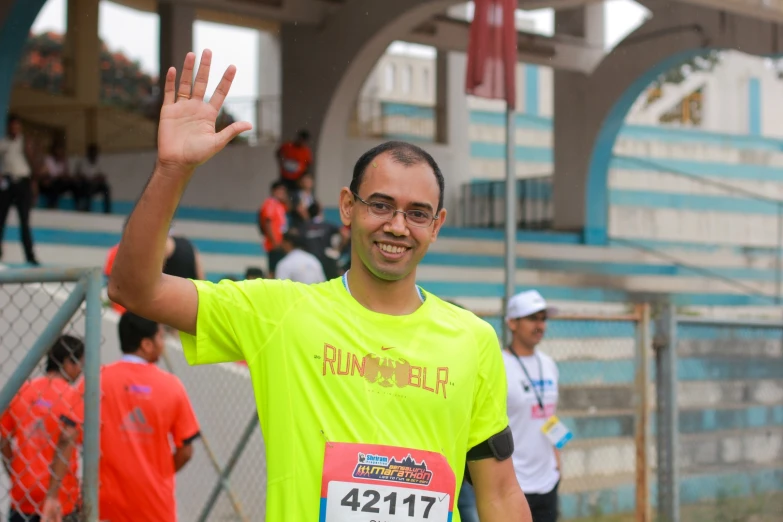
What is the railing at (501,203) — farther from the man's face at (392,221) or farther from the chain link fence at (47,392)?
the man's face at (392,221)

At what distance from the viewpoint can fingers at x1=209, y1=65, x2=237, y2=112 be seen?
2645 millimetres

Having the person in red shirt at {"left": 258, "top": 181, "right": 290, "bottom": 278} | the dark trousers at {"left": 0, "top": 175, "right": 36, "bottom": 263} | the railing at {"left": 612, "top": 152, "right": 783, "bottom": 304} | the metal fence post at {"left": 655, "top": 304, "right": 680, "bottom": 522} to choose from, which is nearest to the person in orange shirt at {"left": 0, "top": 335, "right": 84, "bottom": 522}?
the metal fence post at {"left": 655, "top": 304, "right": 680, "bottom": 522}

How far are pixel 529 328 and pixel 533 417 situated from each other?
1.66 feet

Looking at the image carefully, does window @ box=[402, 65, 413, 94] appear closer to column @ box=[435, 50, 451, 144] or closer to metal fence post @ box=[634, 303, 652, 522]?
column @ box=[435, 50, 451, 144]

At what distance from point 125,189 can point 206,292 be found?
60.7ft

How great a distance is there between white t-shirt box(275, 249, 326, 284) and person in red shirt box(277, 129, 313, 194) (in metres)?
4.91

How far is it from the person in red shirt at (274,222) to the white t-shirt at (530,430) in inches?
231

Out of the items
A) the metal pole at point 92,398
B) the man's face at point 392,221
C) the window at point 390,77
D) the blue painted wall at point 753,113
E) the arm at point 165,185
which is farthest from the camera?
the blue painted wall at point 753,113

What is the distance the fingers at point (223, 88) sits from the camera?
2645 mm

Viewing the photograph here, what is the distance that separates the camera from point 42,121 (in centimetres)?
2295

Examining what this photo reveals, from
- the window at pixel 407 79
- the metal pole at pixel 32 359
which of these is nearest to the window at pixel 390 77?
the window at pixel 407 79

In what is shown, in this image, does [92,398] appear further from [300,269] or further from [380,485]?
[300,269]

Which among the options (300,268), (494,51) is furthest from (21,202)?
(494,51)

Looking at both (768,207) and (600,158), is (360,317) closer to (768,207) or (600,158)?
(600,158)
